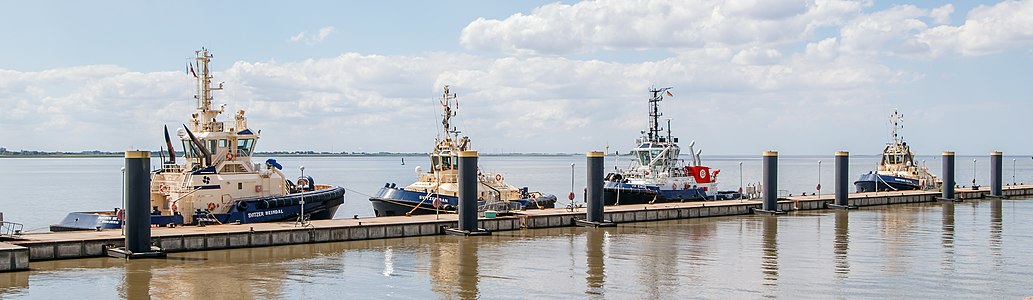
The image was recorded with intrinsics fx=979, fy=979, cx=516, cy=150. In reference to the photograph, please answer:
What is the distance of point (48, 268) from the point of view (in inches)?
942

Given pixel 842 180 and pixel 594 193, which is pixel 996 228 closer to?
pixel 842 180

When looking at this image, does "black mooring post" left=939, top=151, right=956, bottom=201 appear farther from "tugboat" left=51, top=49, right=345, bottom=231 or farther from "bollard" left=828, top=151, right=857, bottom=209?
"tugboat" left=51, top=49, right=345, bottom=231

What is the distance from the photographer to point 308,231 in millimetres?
29484

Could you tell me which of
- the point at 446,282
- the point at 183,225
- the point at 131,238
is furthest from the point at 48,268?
the point at 446,282

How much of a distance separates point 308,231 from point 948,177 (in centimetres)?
3892

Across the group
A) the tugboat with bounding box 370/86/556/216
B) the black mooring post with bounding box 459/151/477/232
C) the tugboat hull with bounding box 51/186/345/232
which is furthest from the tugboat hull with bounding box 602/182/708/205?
the black mooring post with bounding box 459/151/477/232

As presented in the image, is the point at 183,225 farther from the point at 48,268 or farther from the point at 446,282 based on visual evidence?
the point at 446,282

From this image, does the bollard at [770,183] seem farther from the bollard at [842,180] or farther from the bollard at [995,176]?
the bollard at [995,176]

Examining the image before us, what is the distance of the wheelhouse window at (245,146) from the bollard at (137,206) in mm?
7760

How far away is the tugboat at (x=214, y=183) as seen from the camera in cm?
3080

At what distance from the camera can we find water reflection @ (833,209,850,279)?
25516 mm

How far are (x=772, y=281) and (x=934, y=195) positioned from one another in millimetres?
36095

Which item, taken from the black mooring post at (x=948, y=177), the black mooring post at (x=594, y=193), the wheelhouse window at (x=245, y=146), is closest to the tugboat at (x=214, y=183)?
the wheelhouse window at (x=245, y=146)

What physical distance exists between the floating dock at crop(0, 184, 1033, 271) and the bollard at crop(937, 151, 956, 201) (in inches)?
597
